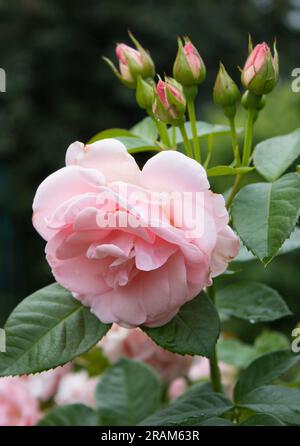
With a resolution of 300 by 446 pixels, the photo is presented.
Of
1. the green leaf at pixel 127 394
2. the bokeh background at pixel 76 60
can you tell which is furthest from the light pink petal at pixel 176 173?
the bokeh background at pixel 76 60

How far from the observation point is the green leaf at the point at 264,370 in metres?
0.75

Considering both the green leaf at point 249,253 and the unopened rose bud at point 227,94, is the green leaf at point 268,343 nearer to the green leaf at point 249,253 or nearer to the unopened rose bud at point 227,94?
the green leaf at point 249,253

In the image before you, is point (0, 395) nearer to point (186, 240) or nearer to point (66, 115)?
point (186, 240)

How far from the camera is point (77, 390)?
1.03 m

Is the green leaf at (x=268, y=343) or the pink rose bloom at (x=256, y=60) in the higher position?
the pink rose bloom at (x=256, y=60)

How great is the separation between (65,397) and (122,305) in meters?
0.47

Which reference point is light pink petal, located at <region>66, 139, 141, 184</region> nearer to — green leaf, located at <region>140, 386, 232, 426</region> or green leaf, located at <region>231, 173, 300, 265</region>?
green leaf, located at <region>231, 173, 300, 265</region>

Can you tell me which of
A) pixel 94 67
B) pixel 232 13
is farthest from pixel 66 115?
pixel 232 13

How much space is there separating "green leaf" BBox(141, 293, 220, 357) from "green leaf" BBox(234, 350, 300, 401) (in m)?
0.14

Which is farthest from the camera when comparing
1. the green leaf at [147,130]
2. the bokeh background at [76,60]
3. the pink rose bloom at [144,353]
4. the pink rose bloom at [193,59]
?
the bokeh background at [76,60]

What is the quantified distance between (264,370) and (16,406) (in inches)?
15.0

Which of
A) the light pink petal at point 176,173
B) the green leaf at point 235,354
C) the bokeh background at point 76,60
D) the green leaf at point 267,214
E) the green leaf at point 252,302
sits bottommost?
the bokeh background at point 76,60

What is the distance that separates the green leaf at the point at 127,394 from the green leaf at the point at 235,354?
0.11 metres
